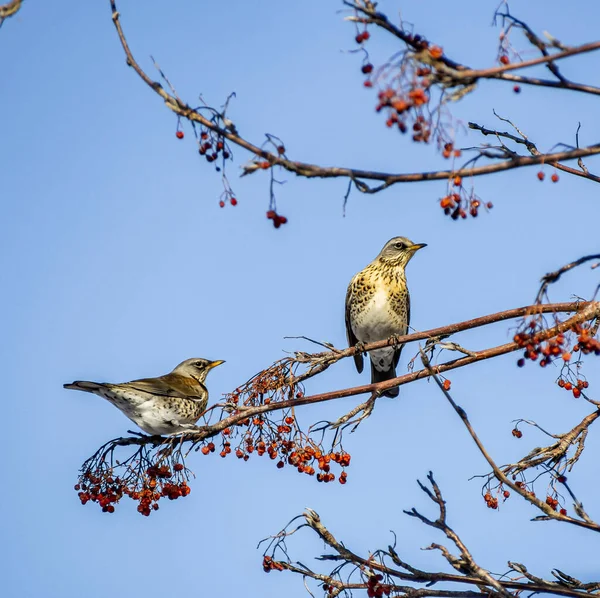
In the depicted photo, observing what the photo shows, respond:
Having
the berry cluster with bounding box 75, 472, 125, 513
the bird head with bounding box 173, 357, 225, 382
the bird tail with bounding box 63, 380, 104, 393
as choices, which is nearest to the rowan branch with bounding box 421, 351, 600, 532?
the berry cluster with bounding box 75, 472, 125, 513

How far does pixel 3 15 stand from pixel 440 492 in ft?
8.32

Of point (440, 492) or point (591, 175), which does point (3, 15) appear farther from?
point (591, 175)

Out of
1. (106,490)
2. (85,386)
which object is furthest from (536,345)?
(85,386)

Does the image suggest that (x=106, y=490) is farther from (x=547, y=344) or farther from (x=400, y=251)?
(x=400, y=251)

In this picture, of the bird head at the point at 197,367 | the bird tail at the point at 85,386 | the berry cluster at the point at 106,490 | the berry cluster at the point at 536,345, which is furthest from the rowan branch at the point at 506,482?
the bird head at the point at 197,367

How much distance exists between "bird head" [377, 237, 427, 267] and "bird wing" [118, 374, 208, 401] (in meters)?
2.16

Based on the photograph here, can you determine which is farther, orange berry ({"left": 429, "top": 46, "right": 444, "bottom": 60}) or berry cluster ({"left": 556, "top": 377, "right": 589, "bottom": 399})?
berry cluster ({"left": 556, "top": 377, "right": 589, "bottom": 399})

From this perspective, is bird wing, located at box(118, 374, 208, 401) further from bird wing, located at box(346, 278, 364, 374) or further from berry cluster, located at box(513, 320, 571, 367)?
berry cluster, located at box(513, 320, 571, 367)

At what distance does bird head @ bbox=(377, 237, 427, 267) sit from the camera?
349 inches

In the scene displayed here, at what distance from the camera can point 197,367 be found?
29.3ft

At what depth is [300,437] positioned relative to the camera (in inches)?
204

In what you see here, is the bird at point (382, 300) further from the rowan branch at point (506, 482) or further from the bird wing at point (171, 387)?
the rowan branch at point (506, 482)

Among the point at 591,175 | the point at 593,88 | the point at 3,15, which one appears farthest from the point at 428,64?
the point at 591,175

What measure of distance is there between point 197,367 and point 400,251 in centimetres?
226
